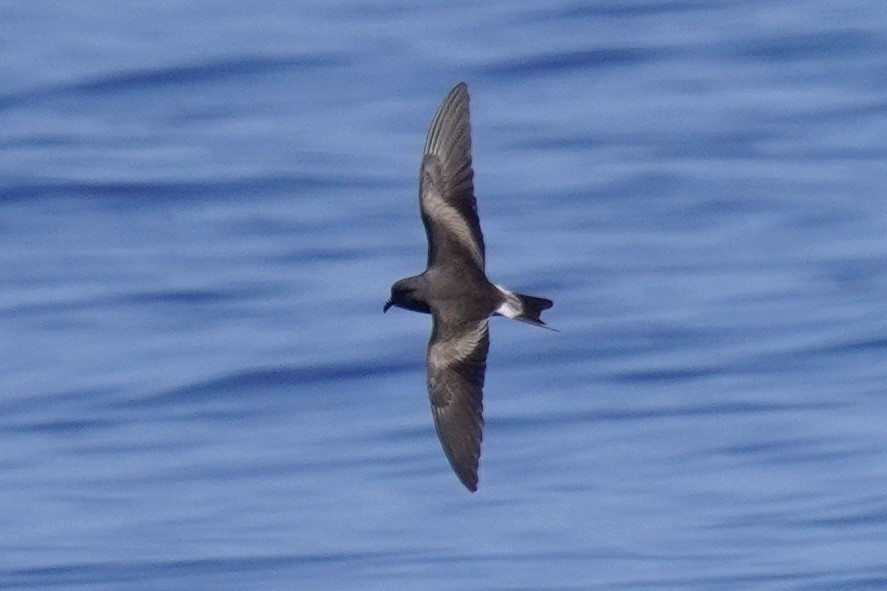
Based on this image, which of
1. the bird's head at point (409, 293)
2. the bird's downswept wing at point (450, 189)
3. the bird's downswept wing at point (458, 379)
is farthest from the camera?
the bird's downswept wing at point (450, 189)

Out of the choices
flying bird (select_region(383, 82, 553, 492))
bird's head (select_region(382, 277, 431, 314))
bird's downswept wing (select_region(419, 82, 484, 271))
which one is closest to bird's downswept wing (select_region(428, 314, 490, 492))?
flying bird (select_region(383, 82, 553, 492))

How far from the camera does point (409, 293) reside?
12.1 meters

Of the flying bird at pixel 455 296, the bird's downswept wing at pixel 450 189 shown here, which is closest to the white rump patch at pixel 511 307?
the flying bird at pixel 455 296

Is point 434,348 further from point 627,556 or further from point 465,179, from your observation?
point 627,556

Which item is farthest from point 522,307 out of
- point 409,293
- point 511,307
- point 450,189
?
point 450,189

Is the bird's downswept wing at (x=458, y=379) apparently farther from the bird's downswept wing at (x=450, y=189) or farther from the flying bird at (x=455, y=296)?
the bird's downswept wing at (x=450, y=189)

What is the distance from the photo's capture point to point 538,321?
11875mm

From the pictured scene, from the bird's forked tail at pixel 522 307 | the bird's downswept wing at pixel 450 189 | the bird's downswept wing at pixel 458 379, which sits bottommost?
the bird's downswept wing at pixel 458 379

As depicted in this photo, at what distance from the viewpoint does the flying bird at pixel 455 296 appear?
465 inches

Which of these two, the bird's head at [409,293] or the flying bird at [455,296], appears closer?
the flying bird at [455,296]

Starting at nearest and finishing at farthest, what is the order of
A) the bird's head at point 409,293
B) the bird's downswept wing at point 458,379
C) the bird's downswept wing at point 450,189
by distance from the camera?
the bird's downswept wing at point 458,379 → the bird's head at point 409,293 → the bird's downswept wing at point 450,189

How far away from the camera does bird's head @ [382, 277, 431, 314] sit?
475 inches

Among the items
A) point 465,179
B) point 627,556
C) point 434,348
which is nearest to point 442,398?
point 434,348

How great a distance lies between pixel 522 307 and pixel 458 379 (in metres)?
0.38
